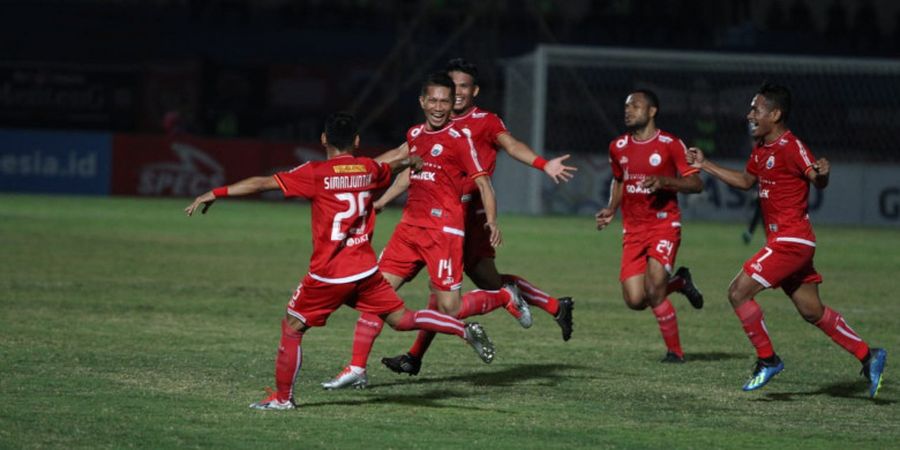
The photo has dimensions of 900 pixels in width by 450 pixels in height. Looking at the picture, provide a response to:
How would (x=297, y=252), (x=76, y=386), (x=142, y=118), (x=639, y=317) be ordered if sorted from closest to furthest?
(x=76, y=386)
(x=639, y=317)
(x=297, y=252)
(x=142, y=118)

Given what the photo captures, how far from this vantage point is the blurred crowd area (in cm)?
3494

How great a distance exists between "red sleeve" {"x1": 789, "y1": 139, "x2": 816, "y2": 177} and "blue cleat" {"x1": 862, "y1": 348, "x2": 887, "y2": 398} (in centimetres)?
131

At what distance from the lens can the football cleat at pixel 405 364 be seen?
10.2 meters

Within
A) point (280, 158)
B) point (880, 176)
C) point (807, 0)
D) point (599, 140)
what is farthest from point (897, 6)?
point (280, 158)

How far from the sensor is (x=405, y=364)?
1017 cm

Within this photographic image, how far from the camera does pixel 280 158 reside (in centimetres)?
3400

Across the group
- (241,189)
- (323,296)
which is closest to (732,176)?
(323,296)

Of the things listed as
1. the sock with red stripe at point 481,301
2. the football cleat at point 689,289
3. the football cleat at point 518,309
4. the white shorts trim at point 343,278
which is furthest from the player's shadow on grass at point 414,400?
the football cleat at point 689,289

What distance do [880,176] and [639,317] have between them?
1922 centimetres

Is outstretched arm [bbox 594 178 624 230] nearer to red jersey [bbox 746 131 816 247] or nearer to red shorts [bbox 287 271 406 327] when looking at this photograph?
red jersey [bbox 746 131 816 247]

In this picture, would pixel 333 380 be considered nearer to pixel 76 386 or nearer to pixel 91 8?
pixel 76 386

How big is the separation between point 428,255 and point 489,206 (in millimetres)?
587

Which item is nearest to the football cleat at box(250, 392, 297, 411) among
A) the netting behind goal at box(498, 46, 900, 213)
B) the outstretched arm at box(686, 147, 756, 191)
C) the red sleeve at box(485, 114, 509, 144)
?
the red sleeve at box(485, 114, 509, 144)

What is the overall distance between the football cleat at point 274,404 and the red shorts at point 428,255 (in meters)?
1.71
